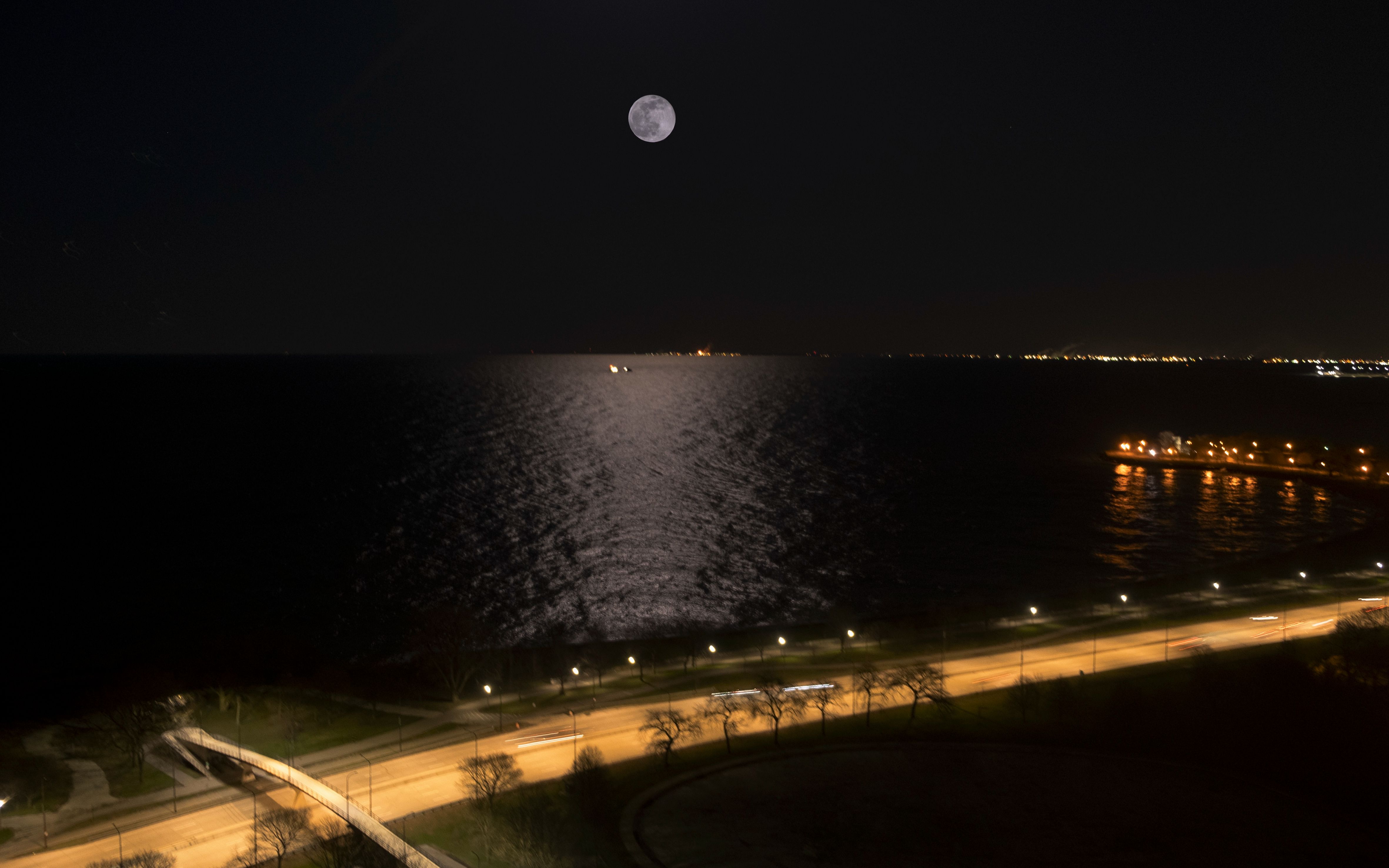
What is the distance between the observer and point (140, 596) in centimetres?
5750

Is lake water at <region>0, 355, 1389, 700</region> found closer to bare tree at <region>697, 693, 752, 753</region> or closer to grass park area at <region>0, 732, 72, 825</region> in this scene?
bare tree at <region>697, 693, 752, 753</region>

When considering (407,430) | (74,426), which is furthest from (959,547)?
(74,426)

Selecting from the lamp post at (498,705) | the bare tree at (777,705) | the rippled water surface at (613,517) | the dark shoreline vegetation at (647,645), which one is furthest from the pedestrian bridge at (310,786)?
the rippled water surface at (613,517)

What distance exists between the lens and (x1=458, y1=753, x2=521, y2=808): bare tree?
2728 cm

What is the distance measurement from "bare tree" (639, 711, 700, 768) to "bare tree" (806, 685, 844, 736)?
188 inches

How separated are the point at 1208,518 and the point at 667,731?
68.1 metres

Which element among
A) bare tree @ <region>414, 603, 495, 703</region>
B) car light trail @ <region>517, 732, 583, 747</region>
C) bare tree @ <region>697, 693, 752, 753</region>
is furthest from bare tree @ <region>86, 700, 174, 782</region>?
bare tree @ <region>697, 693, 752, 753</region>

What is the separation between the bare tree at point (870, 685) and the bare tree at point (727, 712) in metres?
4.53

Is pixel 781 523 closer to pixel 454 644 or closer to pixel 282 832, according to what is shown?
pixel 454 644

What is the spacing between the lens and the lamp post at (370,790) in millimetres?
27469

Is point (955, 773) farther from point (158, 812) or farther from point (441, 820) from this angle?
point (158, 812)

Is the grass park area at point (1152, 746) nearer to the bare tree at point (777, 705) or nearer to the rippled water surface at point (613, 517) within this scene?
the bare tree at point (777, 705)

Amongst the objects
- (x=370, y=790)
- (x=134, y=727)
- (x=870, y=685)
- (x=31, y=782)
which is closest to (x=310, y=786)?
(x=370, y=790)

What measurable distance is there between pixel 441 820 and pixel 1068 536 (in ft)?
197
